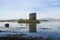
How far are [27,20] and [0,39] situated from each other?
3492 inches

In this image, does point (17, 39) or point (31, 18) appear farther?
point (31, 18)

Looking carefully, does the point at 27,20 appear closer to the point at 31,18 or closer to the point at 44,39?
the point at 31,18

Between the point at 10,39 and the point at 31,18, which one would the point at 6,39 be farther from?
the point at 31,18

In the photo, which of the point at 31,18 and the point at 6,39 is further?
the point at 31,18

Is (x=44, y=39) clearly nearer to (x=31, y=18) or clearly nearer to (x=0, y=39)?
(x=0, y=39)

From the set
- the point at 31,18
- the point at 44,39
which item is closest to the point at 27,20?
the point at 31,18

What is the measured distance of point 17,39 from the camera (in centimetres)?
1838

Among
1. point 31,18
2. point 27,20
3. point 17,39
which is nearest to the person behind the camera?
point 17,39

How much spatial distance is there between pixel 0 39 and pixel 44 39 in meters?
6.12

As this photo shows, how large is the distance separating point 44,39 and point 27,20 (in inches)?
3468

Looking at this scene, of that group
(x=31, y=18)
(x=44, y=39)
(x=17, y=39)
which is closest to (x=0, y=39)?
(x=17, y=39)

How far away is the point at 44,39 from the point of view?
1928cm

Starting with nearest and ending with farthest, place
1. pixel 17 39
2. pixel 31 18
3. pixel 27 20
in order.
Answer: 1. pixel 17 39
2. pixel 31 18
3. pixel 27 20

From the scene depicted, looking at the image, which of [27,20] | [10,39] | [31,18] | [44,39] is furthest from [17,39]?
[27,20]
